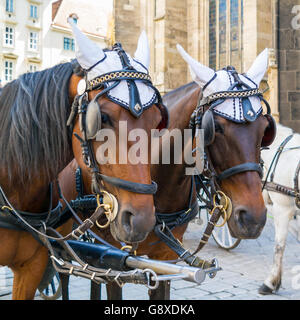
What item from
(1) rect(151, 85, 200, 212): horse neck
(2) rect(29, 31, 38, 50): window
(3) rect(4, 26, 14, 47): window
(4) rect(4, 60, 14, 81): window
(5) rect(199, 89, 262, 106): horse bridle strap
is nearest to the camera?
Result: (5) rect(199, 89, 262, 106): horse bridle strap

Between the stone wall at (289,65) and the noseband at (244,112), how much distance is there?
22.8 feet

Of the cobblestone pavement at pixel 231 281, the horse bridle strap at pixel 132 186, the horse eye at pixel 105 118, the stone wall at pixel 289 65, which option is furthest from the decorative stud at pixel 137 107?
the stone wall at pixel 289 65

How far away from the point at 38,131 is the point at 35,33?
34.4 metres

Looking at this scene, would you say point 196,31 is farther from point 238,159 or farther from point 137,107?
point 137,107

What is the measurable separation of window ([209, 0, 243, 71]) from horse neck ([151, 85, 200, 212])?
1057 centimetres

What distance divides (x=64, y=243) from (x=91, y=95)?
0.72m

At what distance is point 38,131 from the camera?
5.97 ft

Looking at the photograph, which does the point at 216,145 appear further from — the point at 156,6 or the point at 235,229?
the point at 156,6

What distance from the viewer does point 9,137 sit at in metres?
1.84

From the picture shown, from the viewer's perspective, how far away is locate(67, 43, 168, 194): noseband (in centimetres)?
158

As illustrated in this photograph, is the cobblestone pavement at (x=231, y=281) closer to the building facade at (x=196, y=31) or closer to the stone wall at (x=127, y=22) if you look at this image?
the building facade at (x=196, y=31)

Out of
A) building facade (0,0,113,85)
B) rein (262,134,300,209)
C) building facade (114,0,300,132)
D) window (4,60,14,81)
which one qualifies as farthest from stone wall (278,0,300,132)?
window (4,60,14,81)

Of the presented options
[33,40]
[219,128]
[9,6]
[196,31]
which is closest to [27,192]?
[219,128]

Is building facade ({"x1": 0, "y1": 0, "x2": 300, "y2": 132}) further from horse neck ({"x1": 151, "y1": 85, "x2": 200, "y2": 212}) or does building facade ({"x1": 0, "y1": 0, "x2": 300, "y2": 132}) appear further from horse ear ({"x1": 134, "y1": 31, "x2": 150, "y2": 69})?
horse ear ({"x1": 134, "y1": 31, "x2": 150, "y2": 69})
